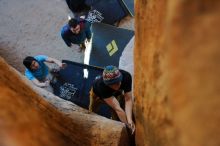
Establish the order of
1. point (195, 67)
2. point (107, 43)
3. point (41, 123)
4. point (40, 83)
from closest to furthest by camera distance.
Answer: point (195, 67) → point (41, 123) → point (40, 83) → point (107, 43)

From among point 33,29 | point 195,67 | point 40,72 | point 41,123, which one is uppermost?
point 195,67

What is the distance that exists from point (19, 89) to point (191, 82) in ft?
4.13

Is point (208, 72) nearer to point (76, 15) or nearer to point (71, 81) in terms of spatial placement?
point (71, 81)

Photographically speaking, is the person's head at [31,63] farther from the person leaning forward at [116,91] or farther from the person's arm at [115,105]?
the person's arm at [115,105]

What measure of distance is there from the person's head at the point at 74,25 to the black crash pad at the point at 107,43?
412 mm

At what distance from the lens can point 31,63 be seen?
4332mm

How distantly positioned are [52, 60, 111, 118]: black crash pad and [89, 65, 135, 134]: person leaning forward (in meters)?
0.63

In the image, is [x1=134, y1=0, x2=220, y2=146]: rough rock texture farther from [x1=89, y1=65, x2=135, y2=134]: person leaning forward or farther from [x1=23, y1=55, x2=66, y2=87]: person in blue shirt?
[x1=23, y1=55, x2=66, y2=87]: person in blue shirt

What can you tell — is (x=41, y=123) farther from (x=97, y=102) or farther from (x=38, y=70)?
(x=38, y=70)

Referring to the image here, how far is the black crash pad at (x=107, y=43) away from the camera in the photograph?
15.5 ft

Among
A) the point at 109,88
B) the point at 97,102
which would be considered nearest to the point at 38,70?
the point at 97,102

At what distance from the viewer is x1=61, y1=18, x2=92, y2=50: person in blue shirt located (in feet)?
15.0

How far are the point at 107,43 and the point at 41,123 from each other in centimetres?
340

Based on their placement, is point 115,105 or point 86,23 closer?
point 115,105
